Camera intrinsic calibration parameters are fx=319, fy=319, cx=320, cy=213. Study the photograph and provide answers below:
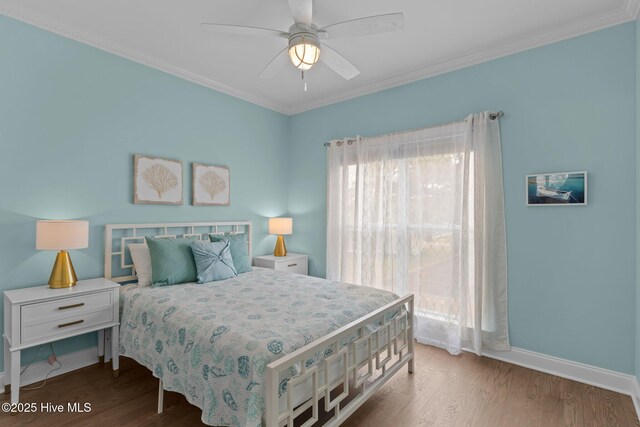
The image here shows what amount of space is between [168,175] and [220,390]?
2383 millimetres

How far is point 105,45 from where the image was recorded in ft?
9.37

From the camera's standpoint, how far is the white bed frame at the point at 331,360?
1.54m

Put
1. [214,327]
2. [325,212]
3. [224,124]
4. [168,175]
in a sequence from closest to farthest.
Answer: [214,327] → [168,175] → [224,124] → [325,212]

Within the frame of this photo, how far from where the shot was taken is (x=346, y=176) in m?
3.98

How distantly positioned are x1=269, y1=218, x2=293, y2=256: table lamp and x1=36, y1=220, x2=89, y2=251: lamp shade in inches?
86.6

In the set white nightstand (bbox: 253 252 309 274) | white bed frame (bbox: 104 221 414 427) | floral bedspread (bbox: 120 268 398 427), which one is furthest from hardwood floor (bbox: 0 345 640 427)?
white nightstand (bbox: 253 252 309 274)

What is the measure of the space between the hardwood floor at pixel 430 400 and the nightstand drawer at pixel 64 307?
59 cm

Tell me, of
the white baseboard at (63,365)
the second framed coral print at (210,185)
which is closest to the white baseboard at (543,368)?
the white baseboard at (63,365)

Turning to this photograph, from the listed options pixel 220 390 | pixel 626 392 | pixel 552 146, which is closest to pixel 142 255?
pixel 220 390

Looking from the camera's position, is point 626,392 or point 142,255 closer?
point 626,392

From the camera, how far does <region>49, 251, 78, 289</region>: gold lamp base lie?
2434 millimetres

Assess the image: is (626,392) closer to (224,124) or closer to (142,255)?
(142,255)

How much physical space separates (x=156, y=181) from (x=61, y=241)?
3.59ft

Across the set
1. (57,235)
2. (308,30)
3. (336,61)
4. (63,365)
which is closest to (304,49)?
(308,30)
